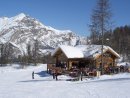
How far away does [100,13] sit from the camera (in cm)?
4766

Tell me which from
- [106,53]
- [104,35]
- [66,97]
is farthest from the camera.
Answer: [106,53]

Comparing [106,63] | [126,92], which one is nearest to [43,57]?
[106,63]

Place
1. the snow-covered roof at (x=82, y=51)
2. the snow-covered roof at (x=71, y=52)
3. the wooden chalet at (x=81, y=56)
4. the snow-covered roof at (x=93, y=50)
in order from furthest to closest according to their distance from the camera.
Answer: the snow-covered roof at (x=93, y=50)
the wooden chalet at (x=81, y=56)
the snow-covered roof at (x=82, y=51)
the snow-covered roof at (x=71, y=52)

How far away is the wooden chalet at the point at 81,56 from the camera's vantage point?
54.5 m

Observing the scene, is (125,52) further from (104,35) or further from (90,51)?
(104,35)

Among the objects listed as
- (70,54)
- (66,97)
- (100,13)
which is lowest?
(66,97)

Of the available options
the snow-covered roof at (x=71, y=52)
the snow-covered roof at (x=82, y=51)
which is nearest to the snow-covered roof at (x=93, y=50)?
the snow-covered roof at (x=82, y=51)

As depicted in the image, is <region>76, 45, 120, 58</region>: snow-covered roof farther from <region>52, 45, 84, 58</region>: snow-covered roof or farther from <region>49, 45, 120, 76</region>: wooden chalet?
<region>52, 45, 84, 58</region>: snow-covered roof

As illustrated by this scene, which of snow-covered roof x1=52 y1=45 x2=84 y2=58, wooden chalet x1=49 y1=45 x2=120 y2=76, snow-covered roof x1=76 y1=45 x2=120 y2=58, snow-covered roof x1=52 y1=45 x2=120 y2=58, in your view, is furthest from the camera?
snow-covered roof x1=76 y1=45 x2=120 y2=58

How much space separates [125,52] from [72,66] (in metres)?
55.3

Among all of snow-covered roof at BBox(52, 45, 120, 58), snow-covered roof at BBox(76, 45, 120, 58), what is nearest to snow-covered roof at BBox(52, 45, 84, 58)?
snow-covered roof at BBox(52, 45, 120, 58)

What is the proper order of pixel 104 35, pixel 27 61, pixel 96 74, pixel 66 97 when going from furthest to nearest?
pixel 27 61 < pixel 104 35 < pixel 96 74 < pixel 66 97

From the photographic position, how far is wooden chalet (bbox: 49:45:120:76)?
5448 centimetres

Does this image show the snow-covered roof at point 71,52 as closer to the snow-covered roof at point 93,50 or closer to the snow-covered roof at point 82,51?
the snow-covered roof at point 82,51
